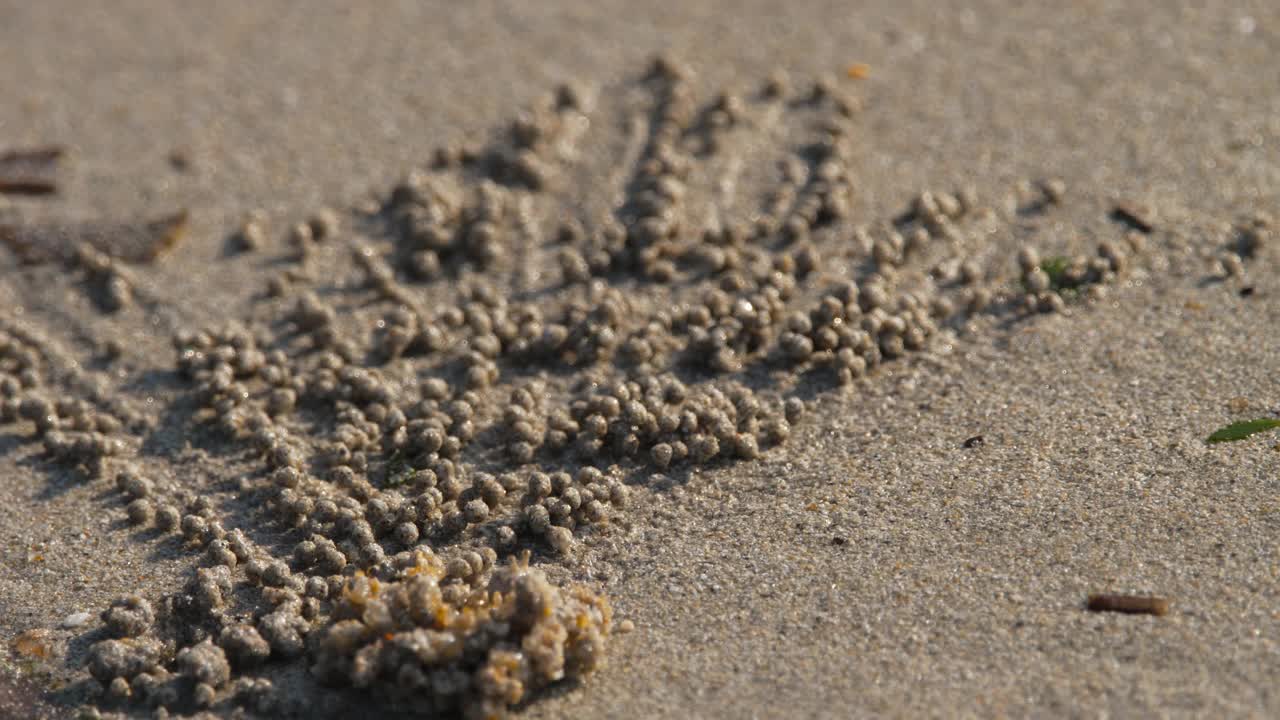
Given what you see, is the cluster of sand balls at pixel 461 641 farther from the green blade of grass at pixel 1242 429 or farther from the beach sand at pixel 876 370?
the green blade of grass at pixel 1242 429

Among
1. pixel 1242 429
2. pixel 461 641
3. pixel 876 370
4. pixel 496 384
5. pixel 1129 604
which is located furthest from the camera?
pixel 496 384

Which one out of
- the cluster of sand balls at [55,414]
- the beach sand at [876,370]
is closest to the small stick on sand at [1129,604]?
the beach sand at [876,370]

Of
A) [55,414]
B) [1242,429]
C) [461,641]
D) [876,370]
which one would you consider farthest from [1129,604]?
[55,414]

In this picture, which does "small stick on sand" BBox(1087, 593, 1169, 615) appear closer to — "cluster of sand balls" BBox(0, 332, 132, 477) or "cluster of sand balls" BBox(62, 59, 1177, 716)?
"cluster of sand balls" BBox(62, 59, 1177, 716)

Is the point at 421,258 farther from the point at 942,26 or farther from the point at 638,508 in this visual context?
the point at 942,26

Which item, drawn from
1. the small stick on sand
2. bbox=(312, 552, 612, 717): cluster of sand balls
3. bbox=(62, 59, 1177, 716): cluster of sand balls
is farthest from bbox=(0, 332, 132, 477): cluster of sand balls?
the small stick on sand

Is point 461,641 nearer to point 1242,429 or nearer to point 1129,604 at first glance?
point 1129,604

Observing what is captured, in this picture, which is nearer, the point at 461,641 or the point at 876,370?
the point at 461,641
